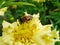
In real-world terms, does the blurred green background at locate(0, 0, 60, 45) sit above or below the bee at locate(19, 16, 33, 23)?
below

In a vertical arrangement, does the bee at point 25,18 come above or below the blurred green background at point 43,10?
above

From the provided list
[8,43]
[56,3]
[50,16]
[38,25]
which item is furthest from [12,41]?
[56,3]

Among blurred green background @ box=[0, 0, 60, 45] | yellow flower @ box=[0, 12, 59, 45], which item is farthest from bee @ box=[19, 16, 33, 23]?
blurred green background @ box=[0, 0, 60, 45]

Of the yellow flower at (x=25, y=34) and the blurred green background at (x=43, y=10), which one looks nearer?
the yellow flower at (x=25, y=34)

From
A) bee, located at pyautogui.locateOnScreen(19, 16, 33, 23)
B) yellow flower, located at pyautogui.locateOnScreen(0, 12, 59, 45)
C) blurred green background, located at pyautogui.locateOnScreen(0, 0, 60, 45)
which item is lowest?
blurred green background, located at pyautogui.locateOnScreen(0, 0, 60, 45)

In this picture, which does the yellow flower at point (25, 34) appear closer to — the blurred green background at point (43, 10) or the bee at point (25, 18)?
the bee at point (25, 18)

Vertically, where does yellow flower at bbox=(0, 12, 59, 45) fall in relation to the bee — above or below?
below

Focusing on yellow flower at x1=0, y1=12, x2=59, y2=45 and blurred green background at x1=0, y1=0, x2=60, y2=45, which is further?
blurred green background at x1=0, y1=0, x2=60, y2=45

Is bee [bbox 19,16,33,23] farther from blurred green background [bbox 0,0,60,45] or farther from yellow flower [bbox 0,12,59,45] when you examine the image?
blurred green background [bbox 0,0,60,45]

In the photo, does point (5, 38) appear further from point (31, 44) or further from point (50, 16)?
point (50, 16)

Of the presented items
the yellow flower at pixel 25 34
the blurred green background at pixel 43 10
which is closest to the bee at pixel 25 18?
the yellow flower at pixel 25 34

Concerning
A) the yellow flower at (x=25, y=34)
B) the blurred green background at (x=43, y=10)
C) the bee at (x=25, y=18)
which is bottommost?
the blurred green background at (x=43, y=10)
